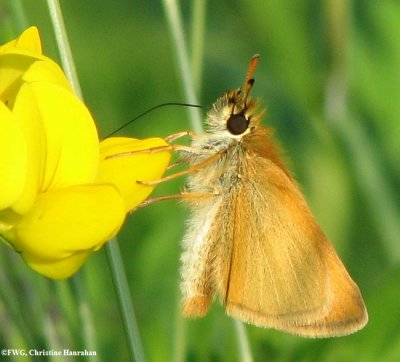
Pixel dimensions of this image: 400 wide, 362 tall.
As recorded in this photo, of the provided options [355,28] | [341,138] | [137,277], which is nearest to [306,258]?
[137,277]

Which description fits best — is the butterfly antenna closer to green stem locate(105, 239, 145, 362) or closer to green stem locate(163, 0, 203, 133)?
green stem locate(163, 0, 203, 133)

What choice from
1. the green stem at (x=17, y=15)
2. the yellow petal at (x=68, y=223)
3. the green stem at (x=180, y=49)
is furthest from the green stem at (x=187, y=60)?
the yellow petal at (x=68, y=223)

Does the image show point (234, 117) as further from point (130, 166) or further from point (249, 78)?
point (130, 166)

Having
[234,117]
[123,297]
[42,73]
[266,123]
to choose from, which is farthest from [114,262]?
[266,123]

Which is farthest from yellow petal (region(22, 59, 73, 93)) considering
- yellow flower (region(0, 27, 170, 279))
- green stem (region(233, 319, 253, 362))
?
green stem (region(233, 319, 253, 362))

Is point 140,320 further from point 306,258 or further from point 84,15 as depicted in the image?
point 84,15

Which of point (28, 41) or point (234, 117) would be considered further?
point (234, 117)
